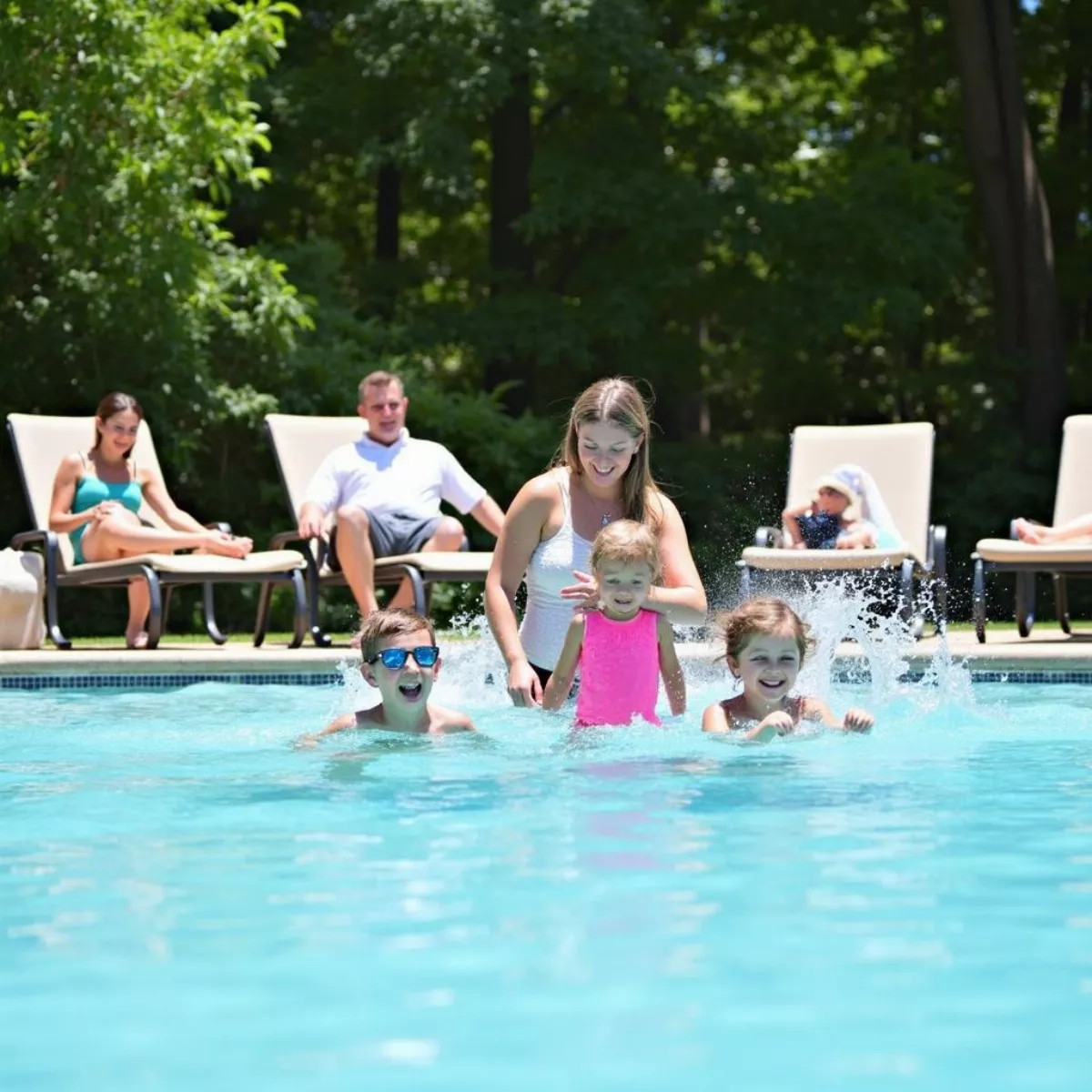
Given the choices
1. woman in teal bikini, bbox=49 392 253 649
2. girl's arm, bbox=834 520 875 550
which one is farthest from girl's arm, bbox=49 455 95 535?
girl's arm, bbox=834 520 875 550

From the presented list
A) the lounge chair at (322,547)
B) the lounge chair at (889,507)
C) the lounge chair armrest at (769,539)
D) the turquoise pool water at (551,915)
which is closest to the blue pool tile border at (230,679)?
the lounge chair at (322,547)

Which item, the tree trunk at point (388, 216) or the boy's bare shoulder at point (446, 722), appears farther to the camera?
the tree trunk at point (388, 216)

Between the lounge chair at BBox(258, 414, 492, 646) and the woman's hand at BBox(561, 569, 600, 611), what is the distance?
11.0ft

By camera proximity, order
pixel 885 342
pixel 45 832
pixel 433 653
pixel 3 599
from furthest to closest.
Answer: pixel 885 342
pixel 3 599
pixel 433 653
pixel 45 832

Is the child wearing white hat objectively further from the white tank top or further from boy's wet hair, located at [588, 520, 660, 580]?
boy's wet hair, located at [588, 520, 660, 580]

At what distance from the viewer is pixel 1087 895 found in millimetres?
3592

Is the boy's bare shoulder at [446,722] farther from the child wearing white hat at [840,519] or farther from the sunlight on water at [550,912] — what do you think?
the child wearing white hat at [840,519]

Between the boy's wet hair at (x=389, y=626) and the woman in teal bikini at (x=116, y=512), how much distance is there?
13.7 feet

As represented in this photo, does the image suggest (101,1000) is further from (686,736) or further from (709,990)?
(686,736)

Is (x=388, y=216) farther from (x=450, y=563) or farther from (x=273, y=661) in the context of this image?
(x=273, y=661)

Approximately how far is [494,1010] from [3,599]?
6928 millimetres

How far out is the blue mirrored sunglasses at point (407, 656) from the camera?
5504mm

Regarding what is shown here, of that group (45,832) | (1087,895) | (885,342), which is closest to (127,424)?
(45,832)

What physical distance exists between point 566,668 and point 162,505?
5.11m
